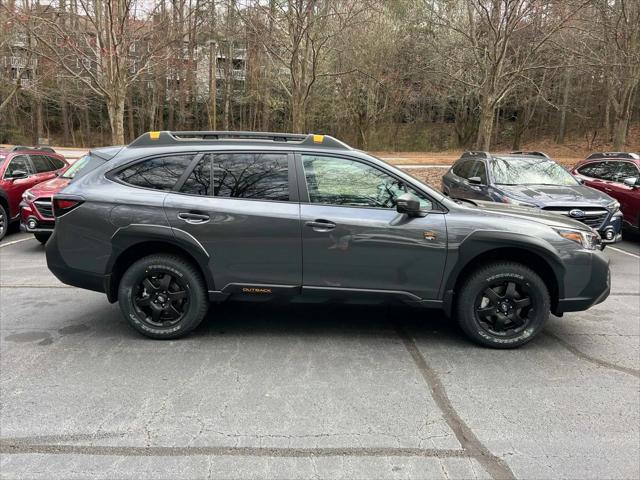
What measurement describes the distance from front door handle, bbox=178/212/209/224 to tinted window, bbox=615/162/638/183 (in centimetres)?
921

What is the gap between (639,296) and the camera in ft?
20.2

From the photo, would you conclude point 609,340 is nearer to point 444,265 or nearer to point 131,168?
point 444,265

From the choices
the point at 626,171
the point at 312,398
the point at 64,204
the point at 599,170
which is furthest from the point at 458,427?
the point at 599,170

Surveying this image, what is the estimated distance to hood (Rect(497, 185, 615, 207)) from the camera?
24.6 ft

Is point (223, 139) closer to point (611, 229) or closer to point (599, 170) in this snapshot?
point (611, 229)

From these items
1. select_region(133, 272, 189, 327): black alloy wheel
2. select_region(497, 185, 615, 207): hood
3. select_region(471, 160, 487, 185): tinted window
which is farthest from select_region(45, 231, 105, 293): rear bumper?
select_region(471, 160, 487, 185): tinted window

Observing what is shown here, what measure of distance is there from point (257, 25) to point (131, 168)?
38.8 ft

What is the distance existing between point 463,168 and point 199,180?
7.64 metres

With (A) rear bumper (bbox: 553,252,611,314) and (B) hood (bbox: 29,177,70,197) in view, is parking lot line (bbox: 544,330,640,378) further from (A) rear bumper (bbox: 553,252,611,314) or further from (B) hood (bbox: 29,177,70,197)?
(B) hood (bbox: 29,177,70,197)

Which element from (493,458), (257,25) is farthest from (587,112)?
(493,458)

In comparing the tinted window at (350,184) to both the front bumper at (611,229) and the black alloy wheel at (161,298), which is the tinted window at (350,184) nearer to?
the black alloy wheel at (161,298)

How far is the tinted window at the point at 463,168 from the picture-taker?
10110mm

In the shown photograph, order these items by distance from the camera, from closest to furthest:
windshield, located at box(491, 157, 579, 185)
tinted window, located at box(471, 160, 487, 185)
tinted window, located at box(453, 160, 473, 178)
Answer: windshield, located at box(491, 157, 579, 185)
tinted window, located at box(471, 160, 487, 185)
tinted window, located at box(453, 160, 473, 178)

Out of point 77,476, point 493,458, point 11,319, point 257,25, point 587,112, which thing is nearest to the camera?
point 77,476
